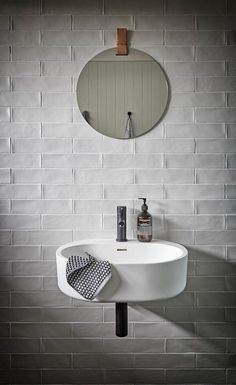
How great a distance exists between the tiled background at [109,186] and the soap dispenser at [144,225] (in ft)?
0.29

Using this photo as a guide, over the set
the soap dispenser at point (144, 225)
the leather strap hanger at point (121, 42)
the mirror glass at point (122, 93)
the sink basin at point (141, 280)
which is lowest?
the sink basin at point (141, 280)

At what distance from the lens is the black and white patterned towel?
1.64 meters

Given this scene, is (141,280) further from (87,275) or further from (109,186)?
(109,186)

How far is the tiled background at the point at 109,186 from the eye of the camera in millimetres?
2115

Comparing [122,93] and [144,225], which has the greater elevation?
[122,93]

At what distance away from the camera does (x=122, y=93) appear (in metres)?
2.12

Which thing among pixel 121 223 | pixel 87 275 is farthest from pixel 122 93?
pixel 87 275

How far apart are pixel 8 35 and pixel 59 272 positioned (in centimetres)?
137

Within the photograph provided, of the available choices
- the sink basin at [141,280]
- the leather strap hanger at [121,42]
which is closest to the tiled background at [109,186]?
the leather strap hanger at [121,42]

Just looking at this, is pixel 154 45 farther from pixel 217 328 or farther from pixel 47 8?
pixel 217 328

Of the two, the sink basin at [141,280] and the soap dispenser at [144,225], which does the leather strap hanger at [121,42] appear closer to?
the soap dispenser at [144,225]

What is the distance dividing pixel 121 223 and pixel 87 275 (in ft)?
1.51

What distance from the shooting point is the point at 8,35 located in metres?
2.12

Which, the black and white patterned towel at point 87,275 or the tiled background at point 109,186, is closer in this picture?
the black and white patterned towel at point 87,275
